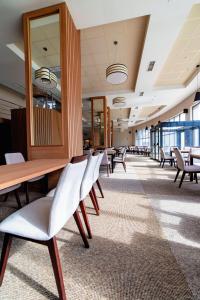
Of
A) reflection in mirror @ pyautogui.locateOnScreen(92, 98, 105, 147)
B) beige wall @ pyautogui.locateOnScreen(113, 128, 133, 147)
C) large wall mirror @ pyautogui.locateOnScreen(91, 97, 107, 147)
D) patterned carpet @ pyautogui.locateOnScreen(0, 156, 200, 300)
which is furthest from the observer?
beige wall @ pyautogui.locateOnScreen(113, 128, 133, 147)

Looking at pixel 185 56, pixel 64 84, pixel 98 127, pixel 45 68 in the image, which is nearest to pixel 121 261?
pixel 64 84

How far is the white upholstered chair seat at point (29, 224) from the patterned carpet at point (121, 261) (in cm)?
46

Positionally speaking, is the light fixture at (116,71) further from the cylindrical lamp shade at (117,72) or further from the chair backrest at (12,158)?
the chair backrest at (12,158)

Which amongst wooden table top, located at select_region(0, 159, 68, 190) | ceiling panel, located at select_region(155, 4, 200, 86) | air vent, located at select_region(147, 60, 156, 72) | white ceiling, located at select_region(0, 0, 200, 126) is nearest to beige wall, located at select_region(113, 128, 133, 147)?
ceiling panel, located at select_region(155, 4, 200, 86)

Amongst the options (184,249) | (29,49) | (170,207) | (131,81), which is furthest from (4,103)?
(184,249)

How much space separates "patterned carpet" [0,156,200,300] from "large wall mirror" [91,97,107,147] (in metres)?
6.54

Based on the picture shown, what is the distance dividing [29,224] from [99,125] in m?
8.89

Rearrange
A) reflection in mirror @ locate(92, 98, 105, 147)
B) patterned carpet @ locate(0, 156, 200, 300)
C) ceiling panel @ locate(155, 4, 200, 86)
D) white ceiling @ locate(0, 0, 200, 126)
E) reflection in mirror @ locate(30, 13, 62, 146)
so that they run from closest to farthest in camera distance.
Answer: patterned carpet @ locate(0, 156, 200, 300)
white ceiling @ locate(0, 0, 200, 126)
reflection in mirror @ locate(30, 13, 62, 146)
ceiling panel @ locate(155, 4, 200, 86)
reflection in mirror @ locate(92, 98, 105, 147)

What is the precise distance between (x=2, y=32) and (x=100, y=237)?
4.07 meters

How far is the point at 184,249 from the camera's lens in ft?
5.38

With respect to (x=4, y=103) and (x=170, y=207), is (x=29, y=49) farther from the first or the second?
(x=4, y=103)

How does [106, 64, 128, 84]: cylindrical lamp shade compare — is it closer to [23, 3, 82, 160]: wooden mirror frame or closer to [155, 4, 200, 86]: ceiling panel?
[23, 3, 82, 160]: wooden mirror frame

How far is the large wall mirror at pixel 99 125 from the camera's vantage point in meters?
8.55

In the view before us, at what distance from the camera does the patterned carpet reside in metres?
1.19
